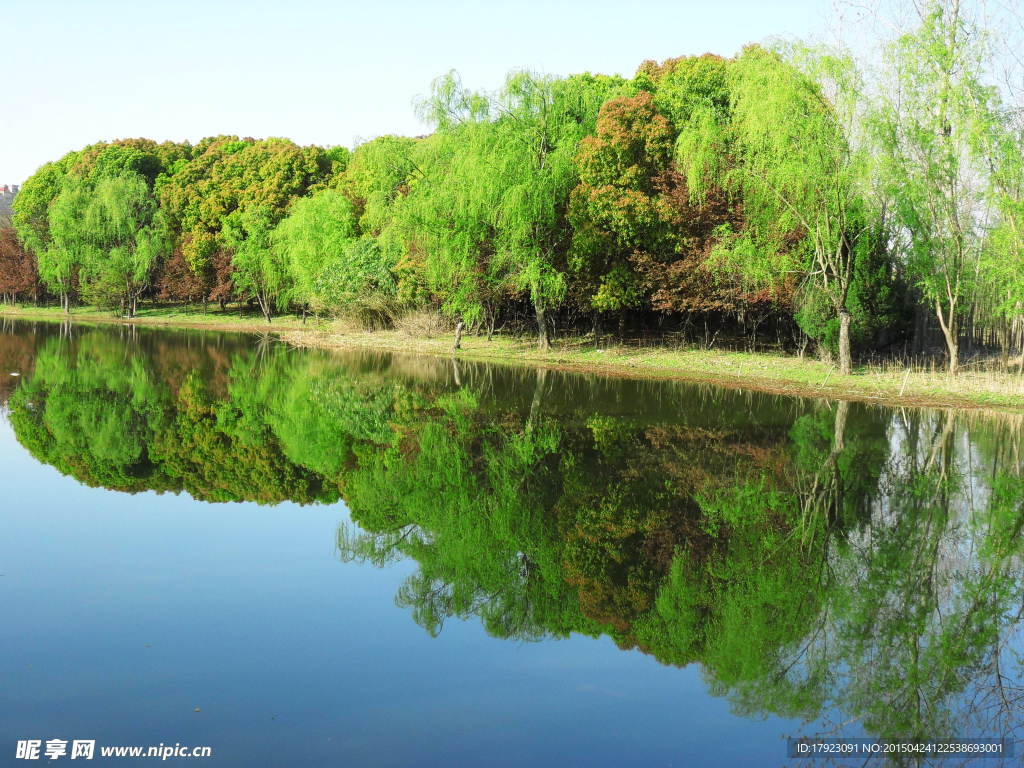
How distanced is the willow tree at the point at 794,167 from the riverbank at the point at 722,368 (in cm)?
187

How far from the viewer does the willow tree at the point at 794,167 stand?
71.9 ft

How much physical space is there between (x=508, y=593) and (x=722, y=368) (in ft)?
62.8

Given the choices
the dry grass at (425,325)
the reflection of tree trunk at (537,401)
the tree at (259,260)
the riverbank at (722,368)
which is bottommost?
the reflection of tree trunk at (537,401)

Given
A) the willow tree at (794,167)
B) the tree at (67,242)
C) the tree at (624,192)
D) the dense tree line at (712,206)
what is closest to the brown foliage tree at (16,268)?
the tree at (67,242)

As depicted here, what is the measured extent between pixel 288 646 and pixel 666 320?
1127 inches

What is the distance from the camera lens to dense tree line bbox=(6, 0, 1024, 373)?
69.3ft

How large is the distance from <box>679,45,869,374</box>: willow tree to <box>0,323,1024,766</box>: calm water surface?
1006 centimetres

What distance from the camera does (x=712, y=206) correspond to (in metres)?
26.3

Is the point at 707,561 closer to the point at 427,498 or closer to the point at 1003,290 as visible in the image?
the point at 427,498

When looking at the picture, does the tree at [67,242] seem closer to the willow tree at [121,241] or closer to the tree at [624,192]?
the willow tree at [121,241]

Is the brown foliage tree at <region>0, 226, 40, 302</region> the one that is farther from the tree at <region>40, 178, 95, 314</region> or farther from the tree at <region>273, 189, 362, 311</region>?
the tree at <region>273, 189, 362, 311</region>

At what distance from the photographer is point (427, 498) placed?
32.7 ft

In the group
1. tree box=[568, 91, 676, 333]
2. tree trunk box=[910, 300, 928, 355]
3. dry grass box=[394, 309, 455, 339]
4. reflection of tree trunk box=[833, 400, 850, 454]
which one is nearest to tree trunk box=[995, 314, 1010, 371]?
tree trunk box=[910, 300, 928, 355]

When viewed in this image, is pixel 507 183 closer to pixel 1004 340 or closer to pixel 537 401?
pixel 537 401
